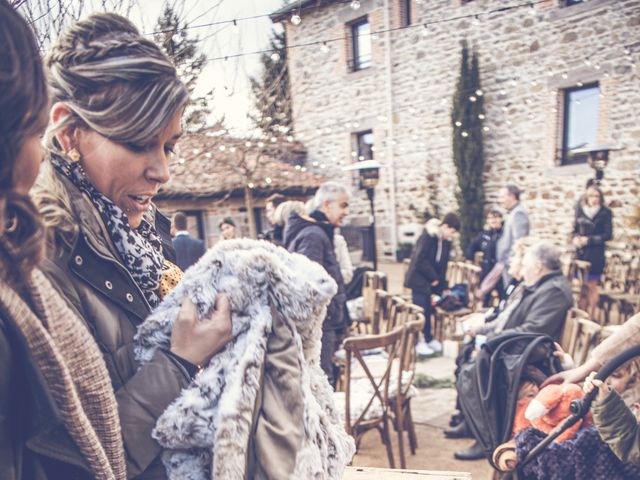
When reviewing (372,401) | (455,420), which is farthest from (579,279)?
(372,401)

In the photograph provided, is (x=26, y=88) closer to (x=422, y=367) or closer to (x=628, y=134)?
(x=422, y=367)

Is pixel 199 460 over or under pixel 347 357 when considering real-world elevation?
over

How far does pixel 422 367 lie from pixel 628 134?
5.88m

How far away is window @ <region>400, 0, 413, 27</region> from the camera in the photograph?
10055 millimetres

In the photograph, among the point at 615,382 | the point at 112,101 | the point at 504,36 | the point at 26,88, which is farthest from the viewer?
the point at 504,36

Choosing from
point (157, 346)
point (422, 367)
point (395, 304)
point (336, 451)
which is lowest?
point (422, 367)

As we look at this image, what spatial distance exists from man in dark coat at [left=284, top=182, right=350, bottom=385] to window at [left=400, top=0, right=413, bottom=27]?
7766mm

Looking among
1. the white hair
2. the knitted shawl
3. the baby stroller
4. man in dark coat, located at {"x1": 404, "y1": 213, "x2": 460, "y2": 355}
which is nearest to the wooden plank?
the baby stroller

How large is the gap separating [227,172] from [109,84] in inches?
355

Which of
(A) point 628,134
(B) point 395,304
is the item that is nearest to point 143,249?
(B) point 395,304

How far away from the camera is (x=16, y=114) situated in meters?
0.52

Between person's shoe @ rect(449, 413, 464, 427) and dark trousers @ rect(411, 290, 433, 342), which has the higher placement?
dark trousers @ rect(411, 290, 433, 342)

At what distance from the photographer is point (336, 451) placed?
1.02m

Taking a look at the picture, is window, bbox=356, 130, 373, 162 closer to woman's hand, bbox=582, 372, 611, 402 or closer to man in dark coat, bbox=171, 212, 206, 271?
man in dark coat, bbox=171, 212, 206, 271
